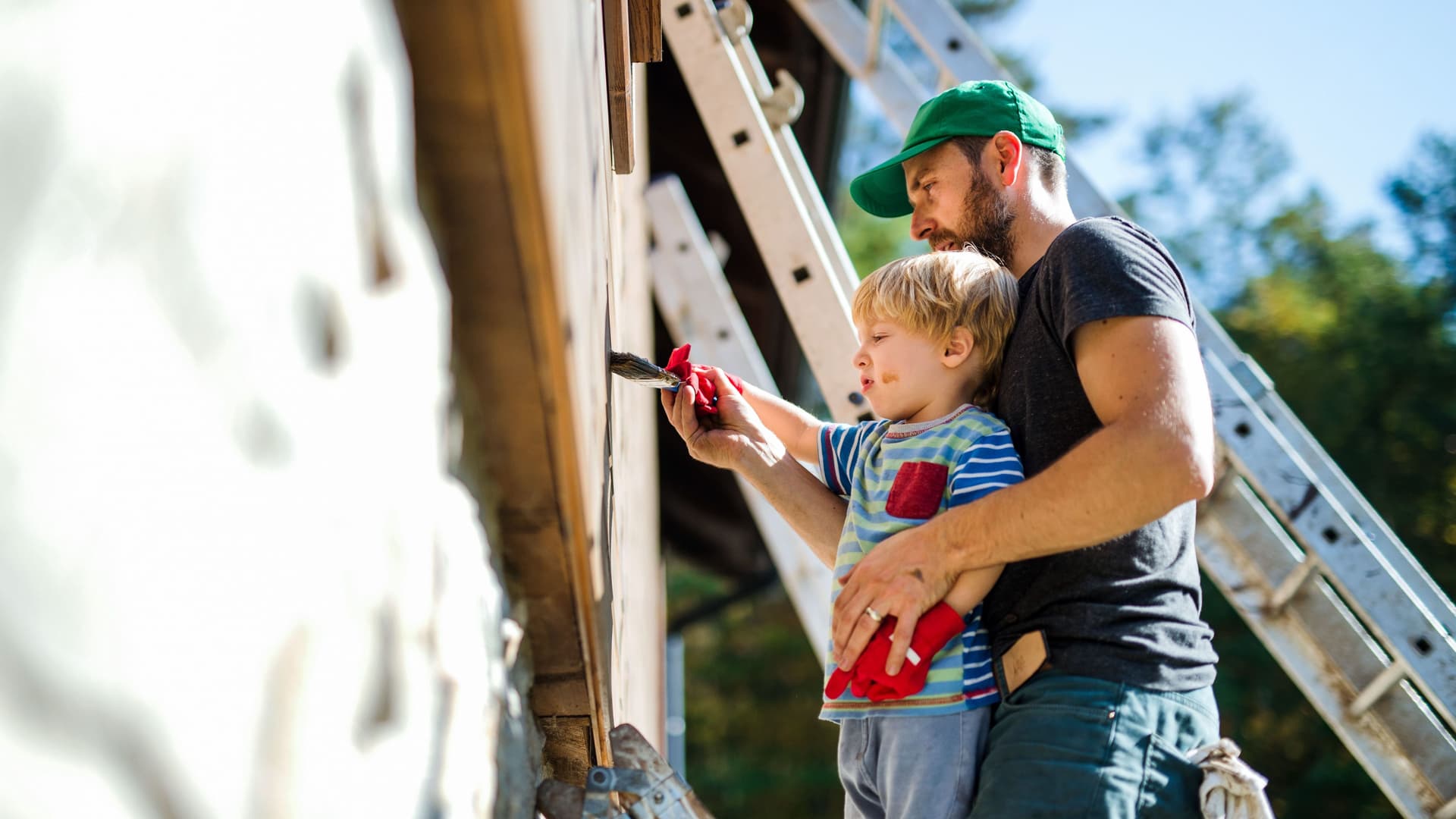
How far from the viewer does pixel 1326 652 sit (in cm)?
305

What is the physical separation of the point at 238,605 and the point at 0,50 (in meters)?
0.31

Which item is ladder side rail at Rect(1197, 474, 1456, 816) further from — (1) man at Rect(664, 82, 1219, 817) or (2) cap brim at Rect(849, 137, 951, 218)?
(1) man at Rect(664, 82, 1219, 817)

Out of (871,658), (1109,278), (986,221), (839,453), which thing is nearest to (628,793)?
(871,658)

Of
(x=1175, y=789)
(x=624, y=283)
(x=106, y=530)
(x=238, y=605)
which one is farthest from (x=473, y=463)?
(x=624, y=283)

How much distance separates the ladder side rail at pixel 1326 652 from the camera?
9.62 feet

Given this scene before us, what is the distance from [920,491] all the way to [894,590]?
0.18 metres

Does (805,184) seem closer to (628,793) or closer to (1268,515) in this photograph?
(1268,515)

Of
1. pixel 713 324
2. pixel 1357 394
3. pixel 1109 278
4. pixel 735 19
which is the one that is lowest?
pixel 1109 278

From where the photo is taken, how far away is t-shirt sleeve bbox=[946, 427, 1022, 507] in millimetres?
1706

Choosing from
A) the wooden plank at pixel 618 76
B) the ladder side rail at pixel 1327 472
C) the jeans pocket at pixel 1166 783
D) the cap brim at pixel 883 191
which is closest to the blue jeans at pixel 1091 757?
the jeans pocket at pixel 1166 783

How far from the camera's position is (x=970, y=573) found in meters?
1.67

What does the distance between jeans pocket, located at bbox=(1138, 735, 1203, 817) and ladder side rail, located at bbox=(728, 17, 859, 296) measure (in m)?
1.70

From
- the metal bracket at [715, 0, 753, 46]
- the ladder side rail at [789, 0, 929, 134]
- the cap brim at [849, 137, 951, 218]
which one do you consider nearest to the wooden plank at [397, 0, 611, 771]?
the cap brim at [849, 137, 951, 218]

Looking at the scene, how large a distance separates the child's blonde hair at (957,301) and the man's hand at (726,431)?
1.03ft
